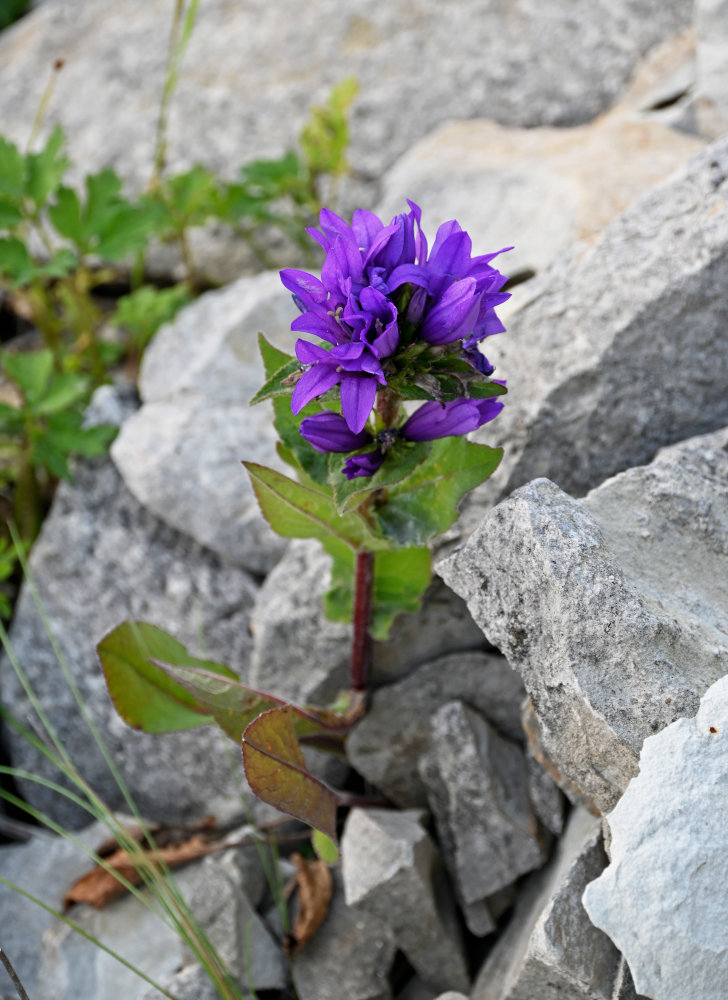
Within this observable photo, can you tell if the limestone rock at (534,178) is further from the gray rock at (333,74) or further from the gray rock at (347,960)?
the gray rock at (347,960)

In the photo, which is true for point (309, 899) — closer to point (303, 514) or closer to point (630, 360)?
point (303, 514)

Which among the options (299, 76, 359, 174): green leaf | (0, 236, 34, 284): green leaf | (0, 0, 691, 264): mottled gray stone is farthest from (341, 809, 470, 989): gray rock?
(0, 0, 691, 264): mottled gray stone

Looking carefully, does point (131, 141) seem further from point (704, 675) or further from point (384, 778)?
point (704, 675)

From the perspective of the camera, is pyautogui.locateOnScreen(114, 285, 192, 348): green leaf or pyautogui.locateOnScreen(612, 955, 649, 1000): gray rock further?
pyautogui.locateOnScreen(114, 285, 192, 348): green leaf

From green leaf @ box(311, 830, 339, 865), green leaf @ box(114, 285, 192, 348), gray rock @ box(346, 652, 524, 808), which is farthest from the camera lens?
green leaf @ box(114, 285, 192, 348)

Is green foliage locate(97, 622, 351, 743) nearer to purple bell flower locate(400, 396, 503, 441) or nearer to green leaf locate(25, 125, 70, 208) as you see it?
purple bell flower locate(400, 396, 503, 441)

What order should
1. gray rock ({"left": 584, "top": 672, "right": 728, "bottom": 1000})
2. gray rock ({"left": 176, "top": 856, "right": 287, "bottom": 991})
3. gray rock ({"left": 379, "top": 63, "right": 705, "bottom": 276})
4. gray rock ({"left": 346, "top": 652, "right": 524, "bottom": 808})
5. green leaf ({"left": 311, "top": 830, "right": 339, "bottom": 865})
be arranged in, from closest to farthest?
gray rock ({"left": 584, "top": 672, "right": 728, "bottom": 1000})
green leaf ({"left": 311, "top": 830, "right": 339, "bottom": 865})
gray rock ({"left": 176, "top": 856, "right": 287, "bottom": 991})
gray rock ({"left": 346, "top": 652, "right": 524, "bottom": 808})
gray rock ({"left": 379, "top": 63, "right": 705, "bottom": 276})

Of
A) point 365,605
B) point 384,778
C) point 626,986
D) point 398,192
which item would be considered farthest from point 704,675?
point 398,192
